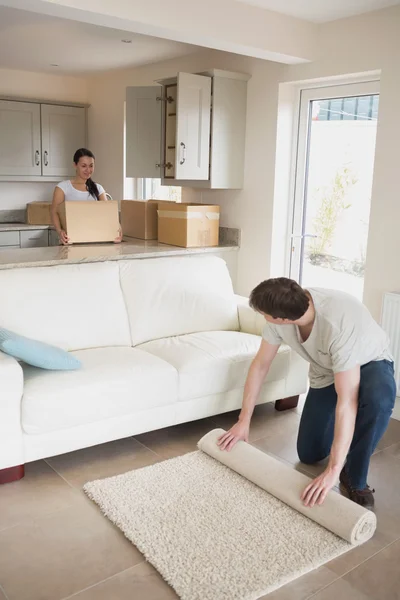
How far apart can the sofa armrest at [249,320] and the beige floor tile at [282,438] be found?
55 cm

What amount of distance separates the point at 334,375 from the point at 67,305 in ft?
4.92

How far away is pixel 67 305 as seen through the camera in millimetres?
3254

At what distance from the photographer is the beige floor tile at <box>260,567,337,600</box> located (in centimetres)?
201

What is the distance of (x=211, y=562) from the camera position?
215 cm

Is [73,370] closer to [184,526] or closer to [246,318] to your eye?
[184,526]

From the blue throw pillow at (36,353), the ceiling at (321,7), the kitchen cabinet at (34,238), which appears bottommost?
the blue throw pillow at (36,353)

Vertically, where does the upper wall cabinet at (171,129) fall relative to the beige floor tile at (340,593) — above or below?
above

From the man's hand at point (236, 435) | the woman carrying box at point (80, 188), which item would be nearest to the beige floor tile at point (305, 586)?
the man's hand at point (236, 435)

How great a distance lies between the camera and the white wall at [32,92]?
6051mm

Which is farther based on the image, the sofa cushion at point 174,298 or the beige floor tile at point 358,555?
the sofa cushion at point 174,298

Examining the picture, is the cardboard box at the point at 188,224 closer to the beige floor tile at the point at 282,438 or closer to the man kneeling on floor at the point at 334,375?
the beige floor tile at the point at 282,438

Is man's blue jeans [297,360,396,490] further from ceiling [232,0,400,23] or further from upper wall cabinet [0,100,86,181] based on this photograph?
upper wall cabinet [0,100,86,181]

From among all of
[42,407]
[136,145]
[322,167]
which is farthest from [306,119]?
[42,407]

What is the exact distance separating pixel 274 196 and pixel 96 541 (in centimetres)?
292
